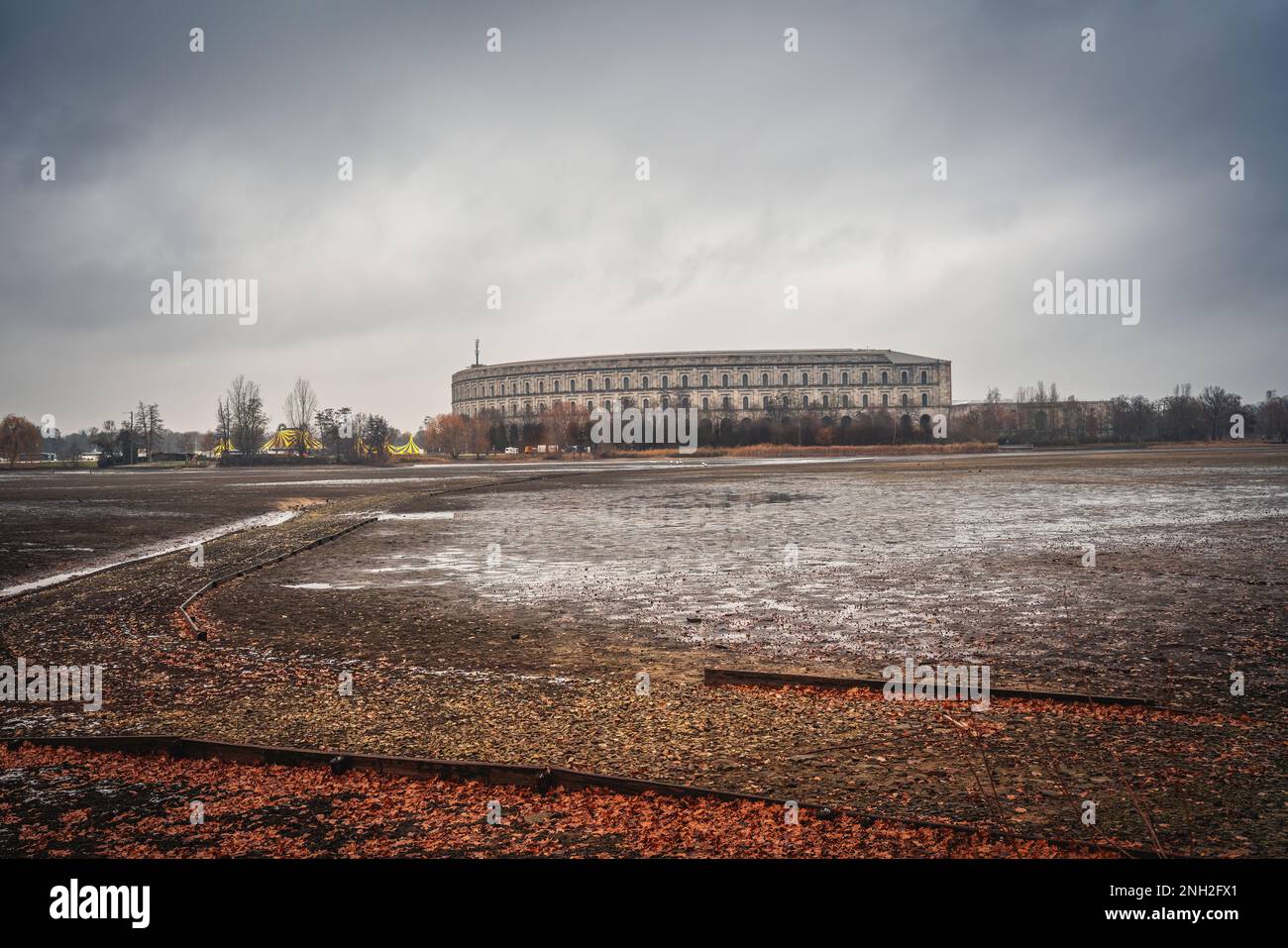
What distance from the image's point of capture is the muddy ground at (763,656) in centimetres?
429

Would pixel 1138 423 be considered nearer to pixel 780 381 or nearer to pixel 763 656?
pixel 780 381

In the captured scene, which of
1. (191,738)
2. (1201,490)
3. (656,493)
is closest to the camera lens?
(191,738)

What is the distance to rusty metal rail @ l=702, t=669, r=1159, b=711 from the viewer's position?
5.42 metres

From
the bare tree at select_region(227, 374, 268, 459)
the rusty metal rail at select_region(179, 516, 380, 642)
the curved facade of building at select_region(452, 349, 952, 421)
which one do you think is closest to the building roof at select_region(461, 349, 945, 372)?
the curved facade of building at select_region(452, 349, 952, 421)

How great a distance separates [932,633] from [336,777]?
17.9 ft

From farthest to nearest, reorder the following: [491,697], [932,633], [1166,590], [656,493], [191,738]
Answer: [656,493] < [1166,590] < [932,633] < [491,697] < [191,738]

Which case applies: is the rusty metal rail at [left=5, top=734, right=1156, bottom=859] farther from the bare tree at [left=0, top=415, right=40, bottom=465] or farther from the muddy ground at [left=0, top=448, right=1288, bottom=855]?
the bare tree at [left=0, top=415, right=40, bottom=465]

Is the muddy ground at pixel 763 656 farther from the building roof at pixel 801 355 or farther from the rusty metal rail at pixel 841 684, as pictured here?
the building roof at pixel 801 355

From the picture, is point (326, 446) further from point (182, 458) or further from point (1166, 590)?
point (1166, 590)

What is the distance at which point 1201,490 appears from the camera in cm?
2566

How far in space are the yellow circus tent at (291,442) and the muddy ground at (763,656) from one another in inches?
3536

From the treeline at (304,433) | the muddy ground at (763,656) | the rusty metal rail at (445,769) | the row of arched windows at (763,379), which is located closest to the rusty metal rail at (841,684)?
the muddy ground at (763,656)

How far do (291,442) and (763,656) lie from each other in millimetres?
112856

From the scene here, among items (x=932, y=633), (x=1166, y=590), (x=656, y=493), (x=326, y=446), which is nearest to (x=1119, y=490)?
(x=656, y=493)
